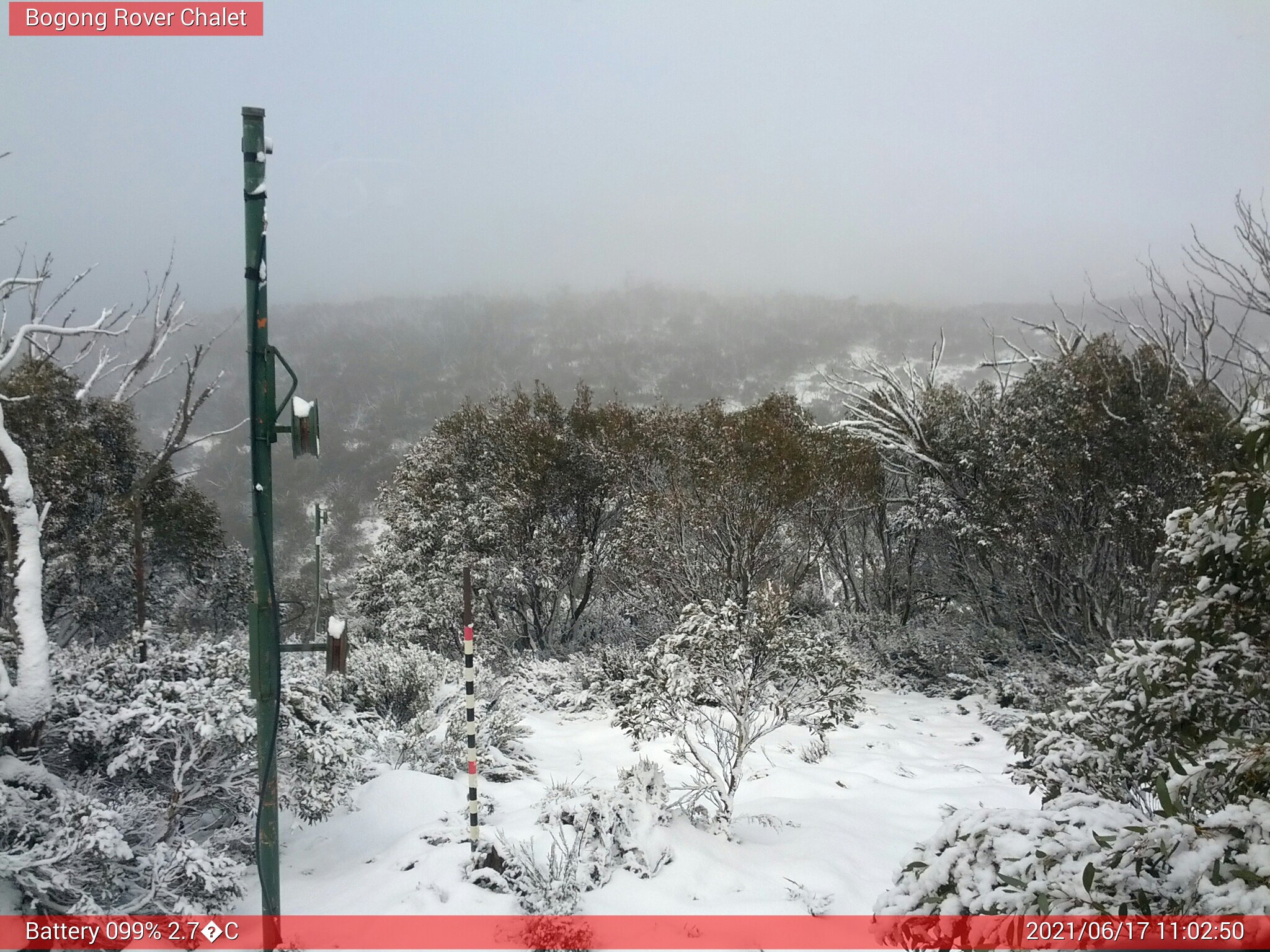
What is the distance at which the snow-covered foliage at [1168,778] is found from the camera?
2.12m

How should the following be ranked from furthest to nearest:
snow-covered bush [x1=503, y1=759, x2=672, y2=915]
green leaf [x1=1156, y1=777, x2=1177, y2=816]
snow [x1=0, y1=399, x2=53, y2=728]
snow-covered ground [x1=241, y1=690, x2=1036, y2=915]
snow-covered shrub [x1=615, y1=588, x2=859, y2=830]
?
snow-covered shrub [x1=615, y1=588, x2=859, y2=830], snow-covered ground [x1=241, y1=690, x2=1036, y2=915], snow-covered bush [x1=503, y1=759, x2=672, y2=915], snow [x1=0, y1=399, x2=53, y2=728], green leaf [x1=1156, y1=777, x2=1177, y2=816]

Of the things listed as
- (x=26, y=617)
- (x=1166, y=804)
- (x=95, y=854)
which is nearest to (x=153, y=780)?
(x=95, y=854)

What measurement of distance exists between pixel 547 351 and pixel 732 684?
7282 cm

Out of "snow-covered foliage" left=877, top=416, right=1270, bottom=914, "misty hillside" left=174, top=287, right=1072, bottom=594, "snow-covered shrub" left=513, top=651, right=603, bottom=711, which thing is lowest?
"snow-covered shrub" left=513, top=651, right=603, bottom=711

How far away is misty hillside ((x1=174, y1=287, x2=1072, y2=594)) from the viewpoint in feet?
122

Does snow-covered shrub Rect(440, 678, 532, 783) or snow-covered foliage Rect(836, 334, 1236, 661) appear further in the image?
snow-covered foliage Rect(836, 334, 1236, 661)

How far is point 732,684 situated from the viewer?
6.24m

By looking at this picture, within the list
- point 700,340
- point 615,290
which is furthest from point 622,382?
point 615,290

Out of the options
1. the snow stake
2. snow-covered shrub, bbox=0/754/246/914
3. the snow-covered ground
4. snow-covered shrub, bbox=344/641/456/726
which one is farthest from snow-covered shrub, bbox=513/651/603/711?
the snow stake

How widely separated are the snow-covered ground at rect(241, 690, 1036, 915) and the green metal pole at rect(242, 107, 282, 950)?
1362 millimetres

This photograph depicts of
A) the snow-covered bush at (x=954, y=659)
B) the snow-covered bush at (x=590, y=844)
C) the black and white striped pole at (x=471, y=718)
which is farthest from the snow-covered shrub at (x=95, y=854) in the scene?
the snow-covered bush at (x=954, y=659)

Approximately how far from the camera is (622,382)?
206ft

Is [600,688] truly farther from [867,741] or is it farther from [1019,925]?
[1019,925]

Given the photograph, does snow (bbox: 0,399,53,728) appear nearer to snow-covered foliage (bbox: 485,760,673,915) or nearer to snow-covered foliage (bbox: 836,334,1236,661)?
snow-covered foliage (bbox: 485,760,673,915)
